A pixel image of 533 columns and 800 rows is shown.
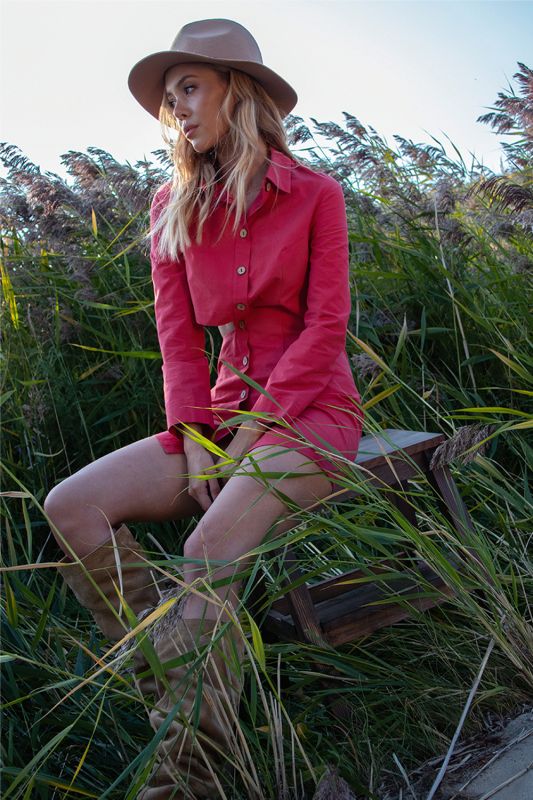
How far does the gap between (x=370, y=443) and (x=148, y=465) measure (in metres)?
0.64

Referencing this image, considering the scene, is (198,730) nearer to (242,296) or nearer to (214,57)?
(242,296)

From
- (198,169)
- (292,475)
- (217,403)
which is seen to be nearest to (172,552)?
(217,403)

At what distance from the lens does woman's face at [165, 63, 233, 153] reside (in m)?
2.31

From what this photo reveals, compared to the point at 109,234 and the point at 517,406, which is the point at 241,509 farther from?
the point at 109,234

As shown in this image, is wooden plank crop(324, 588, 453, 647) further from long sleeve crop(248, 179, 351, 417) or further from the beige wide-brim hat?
the beige wide-brim hat

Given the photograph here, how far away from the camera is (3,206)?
10.7 ft

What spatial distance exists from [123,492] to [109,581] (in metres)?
0.24

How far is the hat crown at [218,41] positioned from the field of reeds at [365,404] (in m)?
0.81

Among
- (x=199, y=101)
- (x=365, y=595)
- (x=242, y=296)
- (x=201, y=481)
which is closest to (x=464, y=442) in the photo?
(x=365, y=595)

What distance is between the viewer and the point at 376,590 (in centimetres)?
224

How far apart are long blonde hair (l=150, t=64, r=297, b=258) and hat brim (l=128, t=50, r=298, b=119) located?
0.12ft

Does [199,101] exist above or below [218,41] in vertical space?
below

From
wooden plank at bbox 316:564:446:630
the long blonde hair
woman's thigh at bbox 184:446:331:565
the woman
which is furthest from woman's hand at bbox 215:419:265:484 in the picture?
the long blonde hair

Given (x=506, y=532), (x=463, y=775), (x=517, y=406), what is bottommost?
(x=463, y=775)
